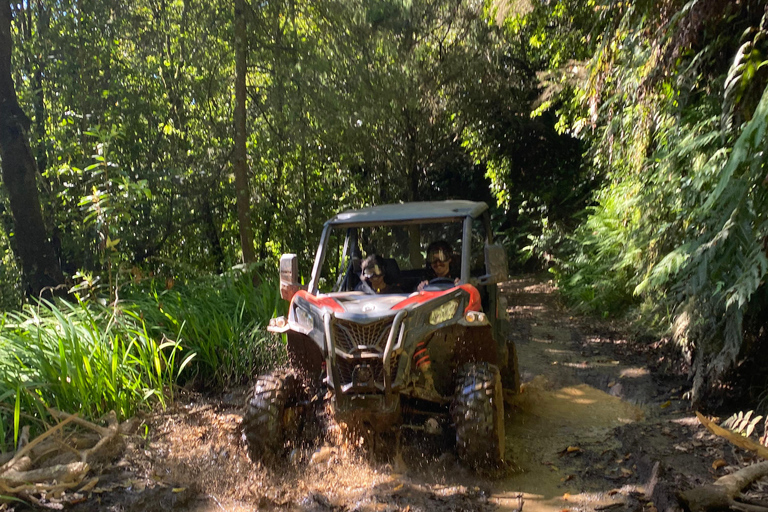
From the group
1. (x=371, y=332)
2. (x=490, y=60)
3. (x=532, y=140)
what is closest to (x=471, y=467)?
(x=371, y=332)

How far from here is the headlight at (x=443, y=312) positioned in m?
3.91

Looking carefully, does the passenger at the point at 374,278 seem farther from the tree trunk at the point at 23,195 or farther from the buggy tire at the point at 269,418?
the tree trunk at the point at 23,195

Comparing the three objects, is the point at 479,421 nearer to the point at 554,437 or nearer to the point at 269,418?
the point at 554,437

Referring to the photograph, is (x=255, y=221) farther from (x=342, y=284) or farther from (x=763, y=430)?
(x=763, y=430)

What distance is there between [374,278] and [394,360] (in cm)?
138

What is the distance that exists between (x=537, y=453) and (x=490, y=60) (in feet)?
35.9

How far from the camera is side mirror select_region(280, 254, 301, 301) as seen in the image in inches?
177

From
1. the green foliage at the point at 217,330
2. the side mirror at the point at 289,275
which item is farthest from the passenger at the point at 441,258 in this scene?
the green foliage at the point at 217,330

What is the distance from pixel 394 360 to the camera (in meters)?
3.64

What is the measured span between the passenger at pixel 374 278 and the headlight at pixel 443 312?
978 millimetres

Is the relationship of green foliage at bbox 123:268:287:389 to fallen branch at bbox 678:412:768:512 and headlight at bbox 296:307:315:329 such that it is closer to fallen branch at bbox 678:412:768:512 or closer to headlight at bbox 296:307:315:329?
headlight at bbox 296:307:315:329

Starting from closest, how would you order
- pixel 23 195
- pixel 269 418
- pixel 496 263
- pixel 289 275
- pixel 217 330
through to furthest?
1. pixel 269 418
2. pixel 496 263
3. pixel 289 275
4. pixel 217 330
5. pixel 23 195

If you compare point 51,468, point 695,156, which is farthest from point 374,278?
point 695,156

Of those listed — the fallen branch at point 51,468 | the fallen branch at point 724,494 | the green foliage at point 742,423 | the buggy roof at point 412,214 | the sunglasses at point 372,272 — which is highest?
the buggy roof at point 412,214
